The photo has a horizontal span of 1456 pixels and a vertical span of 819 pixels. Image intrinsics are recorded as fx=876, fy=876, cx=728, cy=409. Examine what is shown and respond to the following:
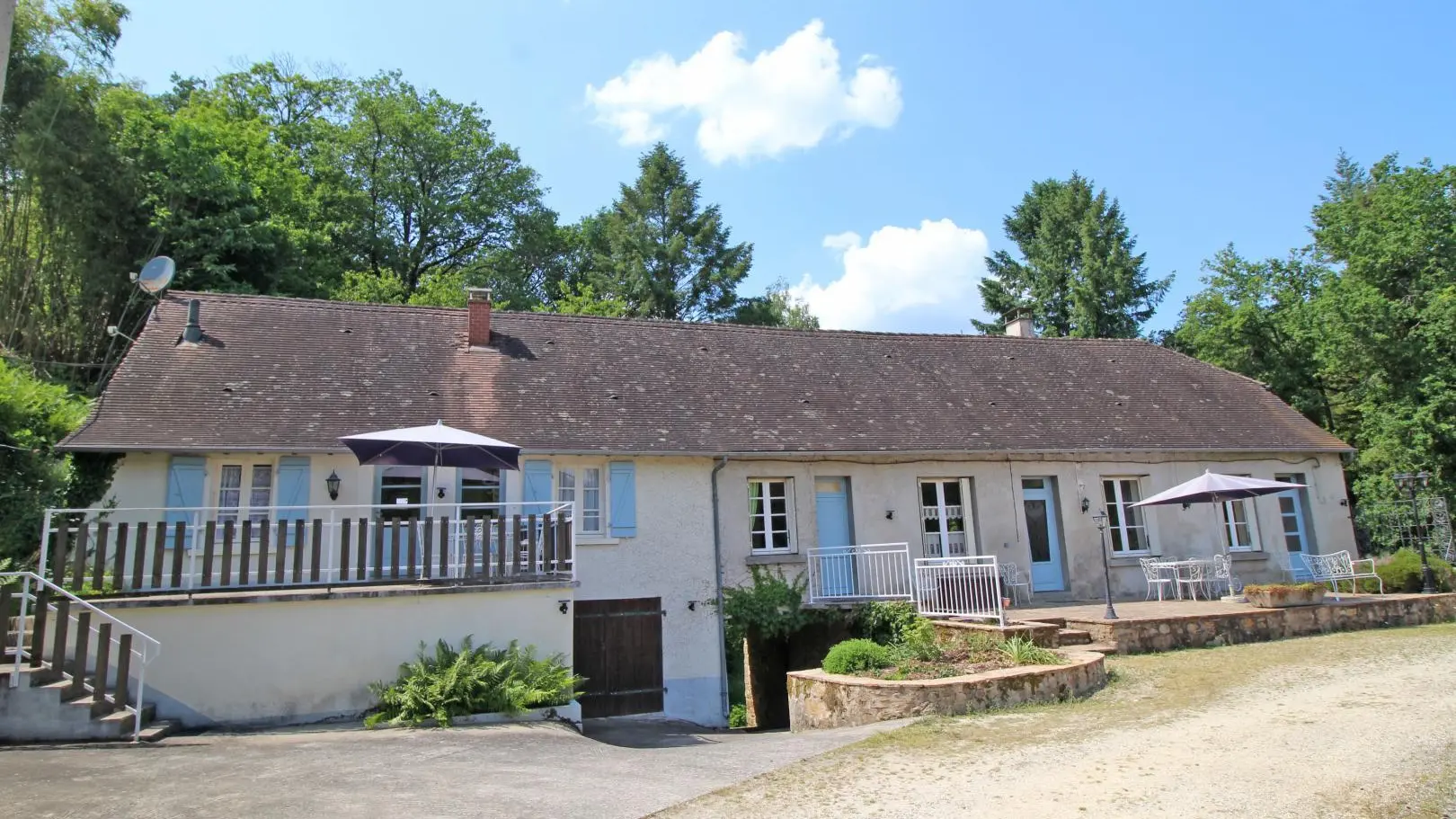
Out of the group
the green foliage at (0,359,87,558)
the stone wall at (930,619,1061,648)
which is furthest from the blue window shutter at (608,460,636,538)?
the green foliage at (0,359,87,558)

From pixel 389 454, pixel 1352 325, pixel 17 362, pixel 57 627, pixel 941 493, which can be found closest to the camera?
pixel 57 627

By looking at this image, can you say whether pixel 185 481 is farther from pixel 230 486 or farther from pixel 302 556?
pixel 302 556

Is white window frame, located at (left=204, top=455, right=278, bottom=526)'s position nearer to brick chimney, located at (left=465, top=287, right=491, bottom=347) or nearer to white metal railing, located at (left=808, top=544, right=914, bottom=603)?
brick chimney, located at (left=465, top=287, right=491, bottom=347)

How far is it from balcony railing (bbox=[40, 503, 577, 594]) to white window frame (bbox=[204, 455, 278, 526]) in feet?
4.81

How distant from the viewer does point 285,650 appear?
949cm

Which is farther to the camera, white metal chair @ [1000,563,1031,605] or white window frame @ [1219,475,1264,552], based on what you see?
white window frame @ [1219,475,1264,552]

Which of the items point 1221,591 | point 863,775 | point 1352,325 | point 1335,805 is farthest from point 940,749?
point 1352,325

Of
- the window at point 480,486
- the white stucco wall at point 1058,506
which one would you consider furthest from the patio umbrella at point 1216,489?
the window at point 480,486

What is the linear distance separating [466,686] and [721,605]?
5.92m

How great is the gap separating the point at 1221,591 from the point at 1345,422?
13873mm

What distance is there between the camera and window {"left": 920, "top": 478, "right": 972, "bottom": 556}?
1645 centimetres

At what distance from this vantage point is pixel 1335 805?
5801 millimetres

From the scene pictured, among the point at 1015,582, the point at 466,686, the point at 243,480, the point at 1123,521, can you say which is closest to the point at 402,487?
the point at 243,480

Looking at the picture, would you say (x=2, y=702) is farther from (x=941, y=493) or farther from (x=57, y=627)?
(x=941, y=493)
